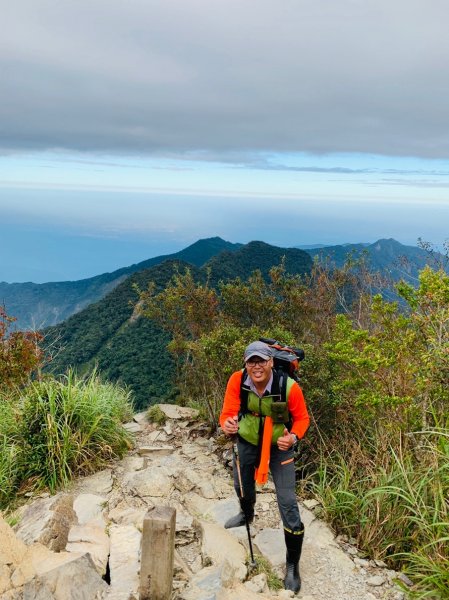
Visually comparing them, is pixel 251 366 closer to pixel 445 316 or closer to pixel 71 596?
pixel 71 596

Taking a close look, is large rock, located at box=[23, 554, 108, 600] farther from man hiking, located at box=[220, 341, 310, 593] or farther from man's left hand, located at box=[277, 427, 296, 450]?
man's left hand, located at box=[277, 427, 296, 450]

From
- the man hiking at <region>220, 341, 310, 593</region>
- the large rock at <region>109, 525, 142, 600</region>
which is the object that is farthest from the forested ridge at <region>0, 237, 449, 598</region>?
the large rock at <region>109, 525, 142, 600</region>

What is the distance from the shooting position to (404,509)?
4.57m

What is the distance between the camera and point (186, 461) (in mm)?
6992

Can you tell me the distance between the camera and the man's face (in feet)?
13.3

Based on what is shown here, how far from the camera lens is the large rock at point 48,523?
13.3 ft

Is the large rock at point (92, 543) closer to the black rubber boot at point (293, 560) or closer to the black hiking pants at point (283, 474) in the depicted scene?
the black hiking pants at point (283, 474)

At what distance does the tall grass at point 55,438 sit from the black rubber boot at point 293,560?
300 cm

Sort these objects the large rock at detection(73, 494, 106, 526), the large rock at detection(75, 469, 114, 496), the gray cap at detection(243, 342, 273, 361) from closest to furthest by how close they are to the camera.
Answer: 1. the gray cap at detection(243, 342, 273, 361)
2. the large rock at detection(73, 494, 106, 526)
3. the large rock at detection(75, 469, 114, 496)

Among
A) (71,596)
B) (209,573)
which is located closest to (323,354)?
(209,573)

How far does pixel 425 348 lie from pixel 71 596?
450 cm

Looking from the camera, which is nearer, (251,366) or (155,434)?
(251,366)

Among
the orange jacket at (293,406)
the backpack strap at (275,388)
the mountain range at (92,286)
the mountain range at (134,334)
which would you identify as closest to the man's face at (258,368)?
the backpack strap at (275,388)

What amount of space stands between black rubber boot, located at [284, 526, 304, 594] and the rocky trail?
12 cm
